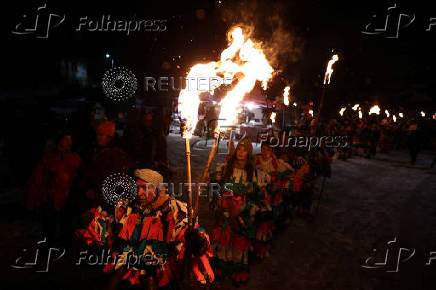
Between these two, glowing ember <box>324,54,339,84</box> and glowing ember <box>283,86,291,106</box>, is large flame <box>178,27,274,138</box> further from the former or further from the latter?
glowing ember <box>283,86,291,106</box>

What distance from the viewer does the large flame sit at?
2.57 m

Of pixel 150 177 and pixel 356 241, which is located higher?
pixel 150 177

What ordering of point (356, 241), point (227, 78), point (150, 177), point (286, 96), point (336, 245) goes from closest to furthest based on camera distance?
1. point (150, 177)
2. point (227, 78)
3. point (336, 245)
4. point (356, 241)
5. point (286, 96)

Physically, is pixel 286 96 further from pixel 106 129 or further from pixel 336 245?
pixel 106 129

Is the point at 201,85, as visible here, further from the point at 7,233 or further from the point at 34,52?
the point at 34,52

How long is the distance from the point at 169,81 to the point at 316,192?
16541mm

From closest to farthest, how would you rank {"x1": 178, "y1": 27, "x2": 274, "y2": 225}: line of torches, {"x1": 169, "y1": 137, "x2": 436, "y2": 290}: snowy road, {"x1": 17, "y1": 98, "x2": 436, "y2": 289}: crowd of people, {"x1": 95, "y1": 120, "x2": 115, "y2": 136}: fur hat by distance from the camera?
{"x1": 178, "y1": 27, "x2": 274, "y2": 225}: line of torches, {"x1": 17, "y1": 98, "x2": 436, "y2": 289}: crowd of people, {"x1": 95, "y1": 120, "x2": 115, "y2": 136}: fur hat, {"x1": 169, "y1": 137, "x2": 436, "y2": 290}: snowy road

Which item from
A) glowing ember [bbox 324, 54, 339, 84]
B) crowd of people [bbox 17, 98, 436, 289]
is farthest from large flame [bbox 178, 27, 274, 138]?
glowing ember [bbox 324, 54, 339, 84]

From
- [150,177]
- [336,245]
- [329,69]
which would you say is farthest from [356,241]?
[150,177]

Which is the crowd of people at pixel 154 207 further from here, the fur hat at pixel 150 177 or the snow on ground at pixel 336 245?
the snow on ground at pixel 336 245

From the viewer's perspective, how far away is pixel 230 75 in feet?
11.7

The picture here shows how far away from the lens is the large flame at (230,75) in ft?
8.45

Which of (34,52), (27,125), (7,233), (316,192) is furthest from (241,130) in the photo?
(34,52)

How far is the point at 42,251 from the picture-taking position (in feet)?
15.6
